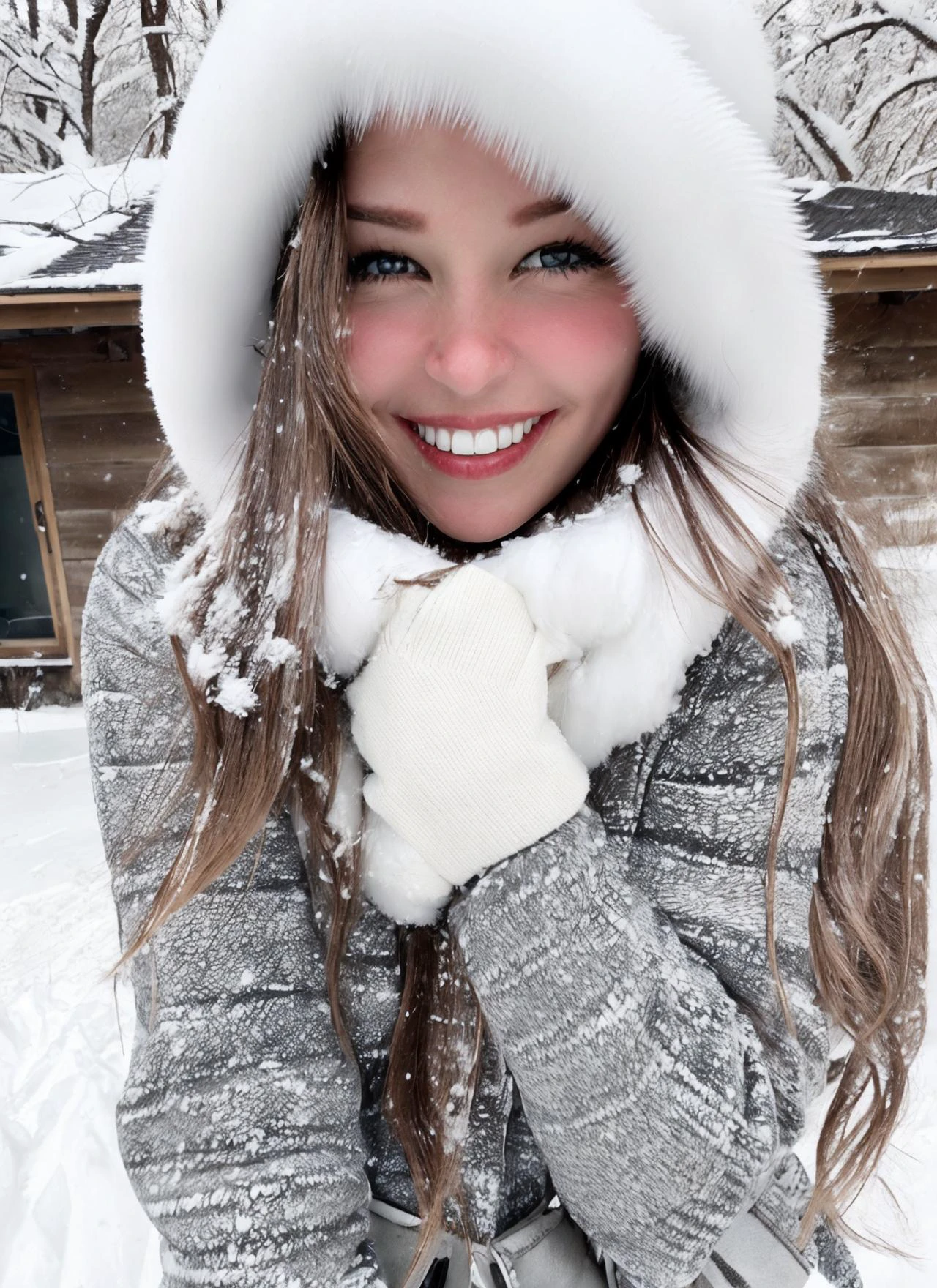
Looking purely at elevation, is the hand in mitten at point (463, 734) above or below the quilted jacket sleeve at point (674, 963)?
above

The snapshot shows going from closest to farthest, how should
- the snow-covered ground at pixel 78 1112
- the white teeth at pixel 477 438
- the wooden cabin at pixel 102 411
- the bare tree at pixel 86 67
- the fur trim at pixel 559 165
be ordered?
the fur trim at pixel 559 165 < the white teeth at pixel 477 438 < the snow-covered ground at pixel 78 1112 < the wooden cabin at pixel 102 411 < the bare tree at pixel 86 67

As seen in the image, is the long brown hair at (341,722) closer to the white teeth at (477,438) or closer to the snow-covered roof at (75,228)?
the white teeth at (477,438)

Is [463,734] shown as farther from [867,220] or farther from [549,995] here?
[867,220]

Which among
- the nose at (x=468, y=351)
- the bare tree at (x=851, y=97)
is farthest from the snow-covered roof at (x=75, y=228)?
the bare tree at (x=851, y=97)

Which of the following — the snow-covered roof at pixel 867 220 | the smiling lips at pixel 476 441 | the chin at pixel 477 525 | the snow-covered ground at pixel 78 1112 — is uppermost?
the snow-covered roof at pixel 867 220

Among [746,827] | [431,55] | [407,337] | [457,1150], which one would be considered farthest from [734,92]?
[457,1150]

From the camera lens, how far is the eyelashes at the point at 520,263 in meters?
1.02

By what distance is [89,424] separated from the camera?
19.4 ft

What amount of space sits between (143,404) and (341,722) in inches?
219

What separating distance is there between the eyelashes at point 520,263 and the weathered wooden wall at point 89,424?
16.8ft

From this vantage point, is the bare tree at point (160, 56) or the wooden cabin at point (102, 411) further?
the bare tree at point (160, 56)

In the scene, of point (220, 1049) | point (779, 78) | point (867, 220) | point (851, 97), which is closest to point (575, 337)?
point (220, 1049)

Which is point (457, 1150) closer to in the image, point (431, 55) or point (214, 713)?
point (214, 713)

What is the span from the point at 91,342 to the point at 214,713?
5661 mm
